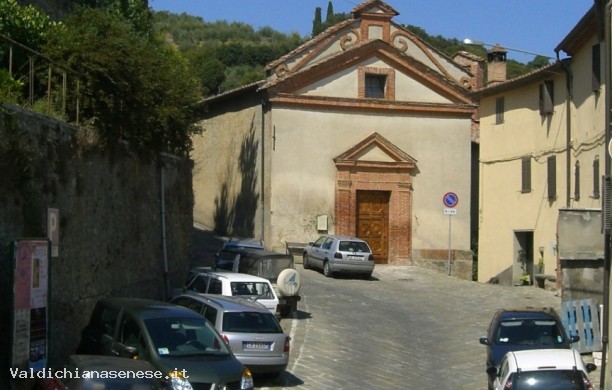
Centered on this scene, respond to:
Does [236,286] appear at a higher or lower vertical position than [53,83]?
lower

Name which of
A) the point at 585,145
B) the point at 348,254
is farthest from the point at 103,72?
the point at 585,145

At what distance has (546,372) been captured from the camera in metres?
14.7

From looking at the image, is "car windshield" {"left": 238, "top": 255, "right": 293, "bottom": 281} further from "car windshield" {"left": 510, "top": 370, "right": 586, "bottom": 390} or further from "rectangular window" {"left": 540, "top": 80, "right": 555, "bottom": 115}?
"rectangular window" {"left": 540, "top": 80, "right": 555, "bottom": 115}

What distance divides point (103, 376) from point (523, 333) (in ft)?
31.5

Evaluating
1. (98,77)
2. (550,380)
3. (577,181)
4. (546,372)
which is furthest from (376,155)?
(550,380)

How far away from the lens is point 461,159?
3962 centimetres

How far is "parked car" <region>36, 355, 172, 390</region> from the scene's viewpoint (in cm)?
1154

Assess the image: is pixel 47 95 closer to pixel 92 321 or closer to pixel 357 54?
pixel 92 321

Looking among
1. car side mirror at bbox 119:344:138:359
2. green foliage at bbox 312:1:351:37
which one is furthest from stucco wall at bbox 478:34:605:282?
Result: green foliage at bbox 312:1:351:37

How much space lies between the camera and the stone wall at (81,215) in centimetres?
1568

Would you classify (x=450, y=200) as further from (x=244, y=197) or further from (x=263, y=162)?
(x=244, y=197)

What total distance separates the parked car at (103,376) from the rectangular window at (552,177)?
24454 millimetres

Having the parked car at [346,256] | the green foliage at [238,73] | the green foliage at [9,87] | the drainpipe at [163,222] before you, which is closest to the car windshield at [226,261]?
the drainpipe at [163,222]

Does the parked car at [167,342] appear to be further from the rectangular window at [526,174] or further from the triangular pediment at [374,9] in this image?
the triangular pediment at [374,9]
